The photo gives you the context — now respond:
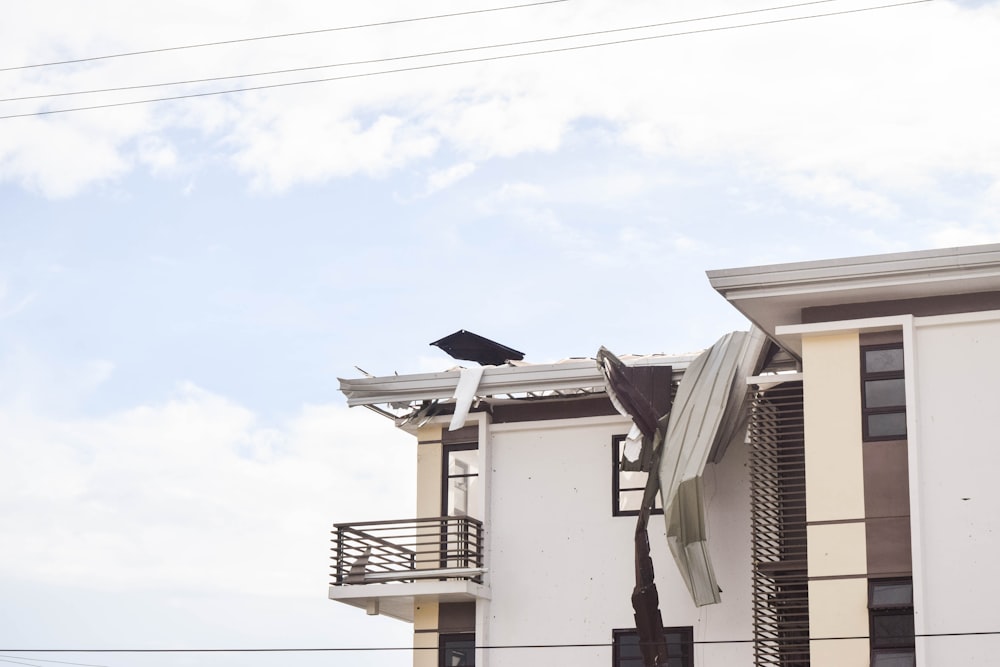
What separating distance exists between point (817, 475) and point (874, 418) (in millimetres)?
1070

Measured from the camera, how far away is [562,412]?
91.0 ft

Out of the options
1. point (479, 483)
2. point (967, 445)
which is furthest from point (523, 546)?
point (967, 445)

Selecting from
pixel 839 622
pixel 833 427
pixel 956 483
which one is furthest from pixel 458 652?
pixel 956 483

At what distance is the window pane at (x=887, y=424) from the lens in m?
22.6

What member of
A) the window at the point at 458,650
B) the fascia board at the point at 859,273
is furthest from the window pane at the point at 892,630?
the window at the point at 458,650

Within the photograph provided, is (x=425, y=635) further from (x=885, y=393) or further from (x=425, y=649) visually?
(x=885, y=393)

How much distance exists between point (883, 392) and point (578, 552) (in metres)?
6.02

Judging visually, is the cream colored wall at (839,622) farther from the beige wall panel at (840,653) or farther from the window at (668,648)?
the window at (668,648)

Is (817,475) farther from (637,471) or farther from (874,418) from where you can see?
(637,471)

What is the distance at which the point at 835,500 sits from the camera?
22.5 m

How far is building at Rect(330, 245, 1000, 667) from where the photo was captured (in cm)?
2198

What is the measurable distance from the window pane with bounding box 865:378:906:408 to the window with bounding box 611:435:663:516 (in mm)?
4642

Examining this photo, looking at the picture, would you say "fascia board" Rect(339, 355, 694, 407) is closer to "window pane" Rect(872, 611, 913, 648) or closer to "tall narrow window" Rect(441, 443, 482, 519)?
"tall narrow window" Rect(441, 443, 482, 519)

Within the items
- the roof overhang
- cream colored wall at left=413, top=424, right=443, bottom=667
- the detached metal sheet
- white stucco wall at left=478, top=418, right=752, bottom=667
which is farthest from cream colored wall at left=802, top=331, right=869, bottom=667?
cream colored wall at left=413, top=424, right=443, bottom=667
